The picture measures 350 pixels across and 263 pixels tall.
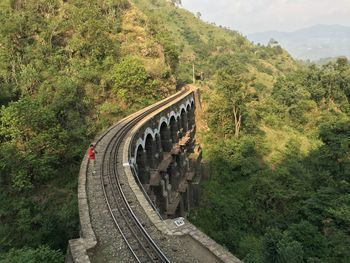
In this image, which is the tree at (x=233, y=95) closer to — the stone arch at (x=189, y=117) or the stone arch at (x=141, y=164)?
the stone arch at (x=189, y=117)

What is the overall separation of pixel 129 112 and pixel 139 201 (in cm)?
2027

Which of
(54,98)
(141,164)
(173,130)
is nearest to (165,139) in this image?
(173,130)

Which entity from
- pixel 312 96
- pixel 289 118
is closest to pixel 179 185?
pixel 289 118

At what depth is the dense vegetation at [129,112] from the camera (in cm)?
2011

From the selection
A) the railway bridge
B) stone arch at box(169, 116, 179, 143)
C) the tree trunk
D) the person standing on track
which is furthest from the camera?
the tree trunk

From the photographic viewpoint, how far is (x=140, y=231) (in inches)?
537

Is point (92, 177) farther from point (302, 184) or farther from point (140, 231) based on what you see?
point (302, 184)

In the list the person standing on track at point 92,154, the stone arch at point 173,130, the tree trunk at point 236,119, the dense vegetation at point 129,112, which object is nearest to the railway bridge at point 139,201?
the stone arch at point 173,130

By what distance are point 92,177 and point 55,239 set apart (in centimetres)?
417

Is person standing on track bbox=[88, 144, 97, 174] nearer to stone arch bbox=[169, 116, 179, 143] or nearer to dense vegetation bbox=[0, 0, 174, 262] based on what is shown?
dense vegetation bbox=[0, 0, 174, 262]

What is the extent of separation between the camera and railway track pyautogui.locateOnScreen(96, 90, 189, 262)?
40.3ft

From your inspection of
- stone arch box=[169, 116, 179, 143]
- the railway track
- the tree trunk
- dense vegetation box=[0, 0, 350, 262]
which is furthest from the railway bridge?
the tree trunk

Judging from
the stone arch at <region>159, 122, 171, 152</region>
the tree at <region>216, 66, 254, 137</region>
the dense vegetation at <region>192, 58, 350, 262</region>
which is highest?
the tree at <region>216, 66, 254, 137</region>

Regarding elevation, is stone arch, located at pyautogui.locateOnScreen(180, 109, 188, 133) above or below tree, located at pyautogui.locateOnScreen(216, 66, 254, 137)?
below
